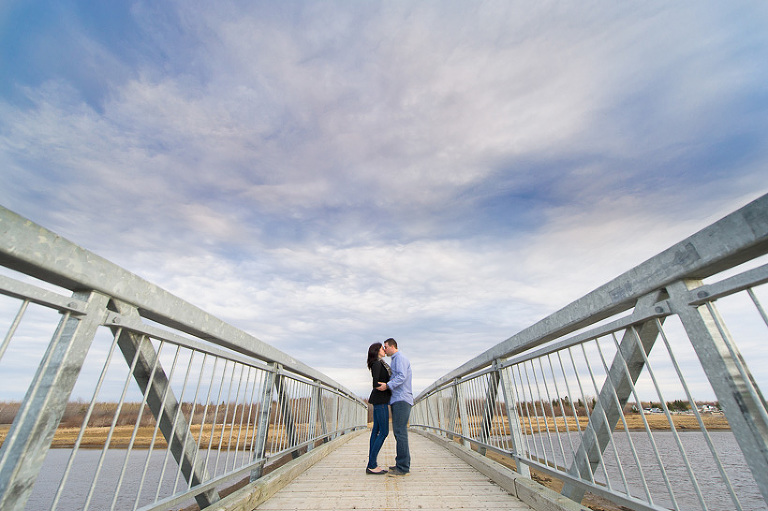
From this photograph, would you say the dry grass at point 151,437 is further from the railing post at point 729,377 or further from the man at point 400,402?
the railing post at point 729,377

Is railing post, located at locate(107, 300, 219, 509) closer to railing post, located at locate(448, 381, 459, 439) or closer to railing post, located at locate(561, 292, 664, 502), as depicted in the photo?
railing post, located at locate(561, 292, 664, 502)

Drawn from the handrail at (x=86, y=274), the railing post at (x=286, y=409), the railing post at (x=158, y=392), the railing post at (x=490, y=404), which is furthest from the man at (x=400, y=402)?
the handrail at (x=86, y=274)

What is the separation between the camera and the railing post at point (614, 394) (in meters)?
1.98

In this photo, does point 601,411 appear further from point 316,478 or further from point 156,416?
point 316,478

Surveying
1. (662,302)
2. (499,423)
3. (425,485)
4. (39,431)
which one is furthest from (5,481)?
(499,423)

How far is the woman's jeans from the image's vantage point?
13.6 feet

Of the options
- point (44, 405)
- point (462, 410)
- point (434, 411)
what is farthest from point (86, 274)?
point (434, 411)

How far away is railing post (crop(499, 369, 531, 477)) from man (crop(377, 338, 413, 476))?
46.8 inches

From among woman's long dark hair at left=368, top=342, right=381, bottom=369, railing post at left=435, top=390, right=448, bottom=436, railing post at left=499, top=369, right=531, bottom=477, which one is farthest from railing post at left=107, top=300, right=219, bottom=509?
railing post at left=435, top=390, right=448, bottom=436

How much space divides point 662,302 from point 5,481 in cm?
295

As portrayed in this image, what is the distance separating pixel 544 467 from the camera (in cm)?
292

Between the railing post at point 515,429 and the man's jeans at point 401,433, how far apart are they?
3.88 feet

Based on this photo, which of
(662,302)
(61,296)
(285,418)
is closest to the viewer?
(61,296)

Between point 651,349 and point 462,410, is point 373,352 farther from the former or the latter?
point 651,349
